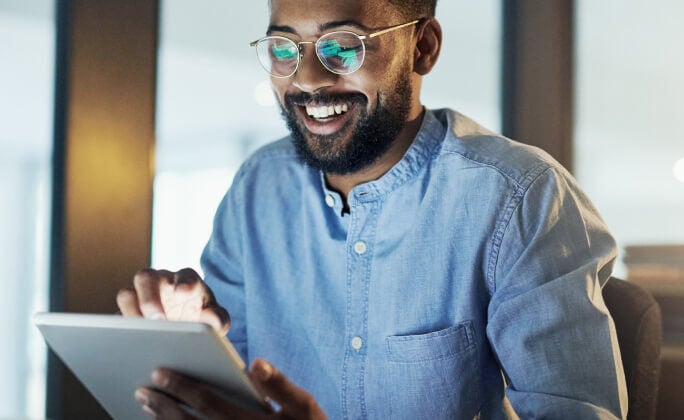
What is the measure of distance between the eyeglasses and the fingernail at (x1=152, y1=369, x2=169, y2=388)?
0.71 metres

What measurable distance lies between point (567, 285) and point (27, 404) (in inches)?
45.1

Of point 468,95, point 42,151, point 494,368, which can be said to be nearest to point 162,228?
point 42,151

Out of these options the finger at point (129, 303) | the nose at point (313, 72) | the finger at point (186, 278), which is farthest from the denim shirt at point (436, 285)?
the finger at point (129, 303)

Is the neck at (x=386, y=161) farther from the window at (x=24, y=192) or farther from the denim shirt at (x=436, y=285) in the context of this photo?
the window at (x=24, y=192)

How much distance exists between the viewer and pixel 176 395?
102 cm

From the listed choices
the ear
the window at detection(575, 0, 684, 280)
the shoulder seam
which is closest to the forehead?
the ear

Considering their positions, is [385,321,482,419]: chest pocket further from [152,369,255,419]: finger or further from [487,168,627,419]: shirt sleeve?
[152,369,255,419]: finger

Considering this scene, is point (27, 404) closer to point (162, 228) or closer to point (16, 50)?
point (162, 228)

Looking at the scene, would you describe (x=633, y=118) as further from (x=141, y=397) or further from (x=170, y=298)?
(x=141, y=397)

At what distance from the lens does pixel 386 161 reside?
164 cm

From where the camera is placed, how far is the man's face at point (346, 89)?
1.52 m

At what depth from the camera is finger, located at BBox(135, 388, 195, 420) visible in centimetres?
104

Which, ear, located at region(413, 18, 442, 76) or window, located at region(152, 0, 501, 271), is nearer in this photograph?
ear, located at region(413, 18, 442, 76)

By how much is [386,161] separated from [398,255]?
217 millimetres
